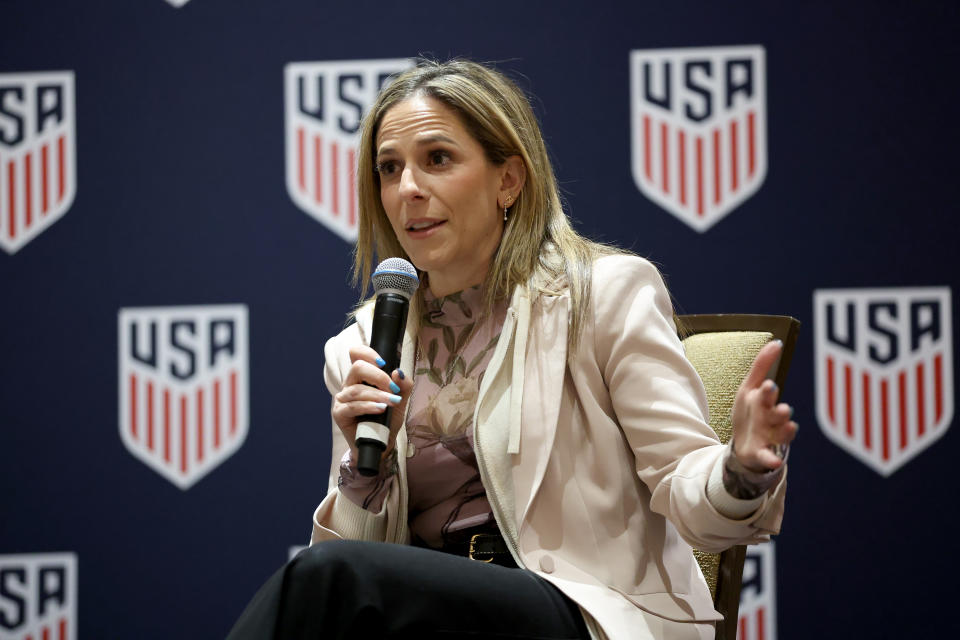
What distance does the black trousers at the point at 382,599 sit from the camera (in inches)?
49.4

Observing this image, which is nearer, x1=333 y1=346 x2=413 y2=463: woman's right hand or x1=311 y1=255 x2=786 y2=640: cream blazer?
x1=333 y1=346 x2=413 y2=463: woman's right hand

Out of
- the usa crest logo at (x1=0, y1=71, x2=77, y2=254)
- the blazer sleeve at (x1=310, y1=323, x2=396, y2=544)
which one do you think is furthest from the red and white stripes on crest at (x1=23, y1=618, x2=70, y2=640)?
the blazer sleeve at (x1=310, y1=323, x2=396, y2=544)

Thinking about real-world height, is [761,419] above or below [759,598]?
above

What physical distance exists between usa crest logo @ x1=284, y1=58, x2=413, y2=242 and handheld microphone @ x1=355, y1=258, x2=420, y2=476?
141 centimetres

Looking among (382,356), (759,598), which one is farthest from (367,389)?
(759,598)

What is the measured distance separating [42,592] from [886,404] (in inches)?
101

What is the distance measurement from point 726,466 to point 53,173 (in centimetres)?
243

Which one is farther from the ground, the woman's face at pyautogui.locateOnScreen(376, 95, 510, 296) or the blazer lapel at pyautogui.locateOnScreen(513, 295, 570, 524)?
the woman's face at pyautogui.locateOnScreen(376, 95, 510, 296)

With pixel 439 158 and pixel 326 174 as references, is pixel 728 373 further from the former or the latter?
pixel 326 174

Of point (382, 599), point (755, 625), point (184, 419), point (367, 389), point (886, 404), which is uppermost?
point (367, 389)

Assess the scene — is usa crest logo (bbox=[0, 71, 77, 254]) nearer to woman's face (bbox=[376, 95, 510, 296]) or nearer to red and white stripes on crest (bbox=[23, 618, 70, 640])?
red and white stripes on crest (bbox=[23, 618, 70, 640])

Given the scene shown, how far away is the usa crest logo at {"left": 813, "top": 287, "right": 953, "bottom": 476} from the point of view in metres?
2.80

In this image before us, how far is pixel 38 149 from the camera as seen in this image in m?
2.99

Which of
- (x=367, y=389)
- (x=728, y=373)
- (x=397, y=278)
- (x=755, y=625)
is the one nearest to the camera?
(x=367, y=389)
